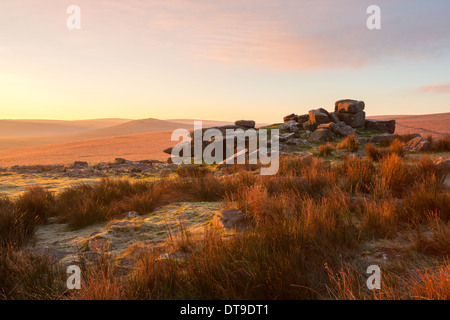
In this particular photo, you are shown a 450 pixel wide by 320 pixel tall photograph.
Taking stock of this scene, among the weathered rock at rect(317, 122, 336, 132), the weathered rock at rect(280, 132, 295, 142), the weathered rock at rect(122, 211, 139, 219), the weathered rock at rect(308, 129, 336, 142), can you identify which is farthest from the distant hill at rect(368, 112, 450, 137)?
the weathered rock at rect(122, 211, 139, 219)

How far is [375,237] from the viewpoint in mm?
3051

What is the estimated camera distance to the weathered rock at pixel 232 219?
12.3 ft

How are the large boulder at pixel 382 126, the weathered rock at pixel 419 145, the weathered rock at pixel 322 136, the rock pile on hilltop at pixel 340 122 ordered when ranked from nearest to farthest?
1. the weathered rock at pixel 419 145
2. the weathered rock at pixel 322 136
3. the rock pile on hilltop at pixel 340 122
4. the large boulder at pixel 382 126

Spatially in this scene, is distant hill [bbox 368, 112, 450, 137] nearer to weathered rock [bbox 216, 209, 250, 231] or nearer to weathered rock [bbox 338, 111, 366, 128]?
weathered rock [bbox 338, 111, 366, 128]

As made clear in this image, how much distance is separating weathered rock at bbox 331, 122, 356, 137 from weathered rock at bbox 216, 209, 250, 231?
13547 mm

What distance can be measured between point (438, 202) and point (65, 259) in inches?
184

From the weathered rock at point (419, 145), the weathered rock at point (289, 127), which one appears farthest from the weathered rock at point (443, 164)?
the weathered rock at point (289, 127)

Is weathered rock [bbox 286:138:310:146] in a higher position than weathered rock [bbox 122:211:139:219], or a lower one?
higher

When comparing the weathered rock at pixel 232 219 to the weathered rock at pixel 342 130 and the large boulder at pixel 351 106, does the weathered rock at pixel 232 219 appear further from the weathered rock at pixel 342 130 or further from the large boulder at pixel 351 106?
the large boulder at pixel 351 106

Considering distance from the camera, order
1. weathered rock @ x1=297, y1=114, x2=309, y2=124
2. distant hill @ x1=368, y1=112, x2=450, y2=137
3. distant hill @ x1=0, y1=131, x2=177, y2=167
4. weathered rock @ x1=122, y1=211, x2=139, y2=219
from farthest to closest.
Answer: distant hill @ x1=368, y1=112, x2=450, y2=137, distant hill @ x1=0, y1=131, x2=177, y2=167, weathered rock @ x1=297, y1=114, x2=309, y2=124, weathered rock @ x1=122, y1=211, x2=139, y2=219

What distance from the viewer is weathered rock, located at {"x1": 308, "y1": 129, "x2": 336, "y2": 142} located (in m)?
15.0

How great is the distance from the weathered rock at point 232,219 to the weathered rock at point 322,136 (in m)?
12.2
